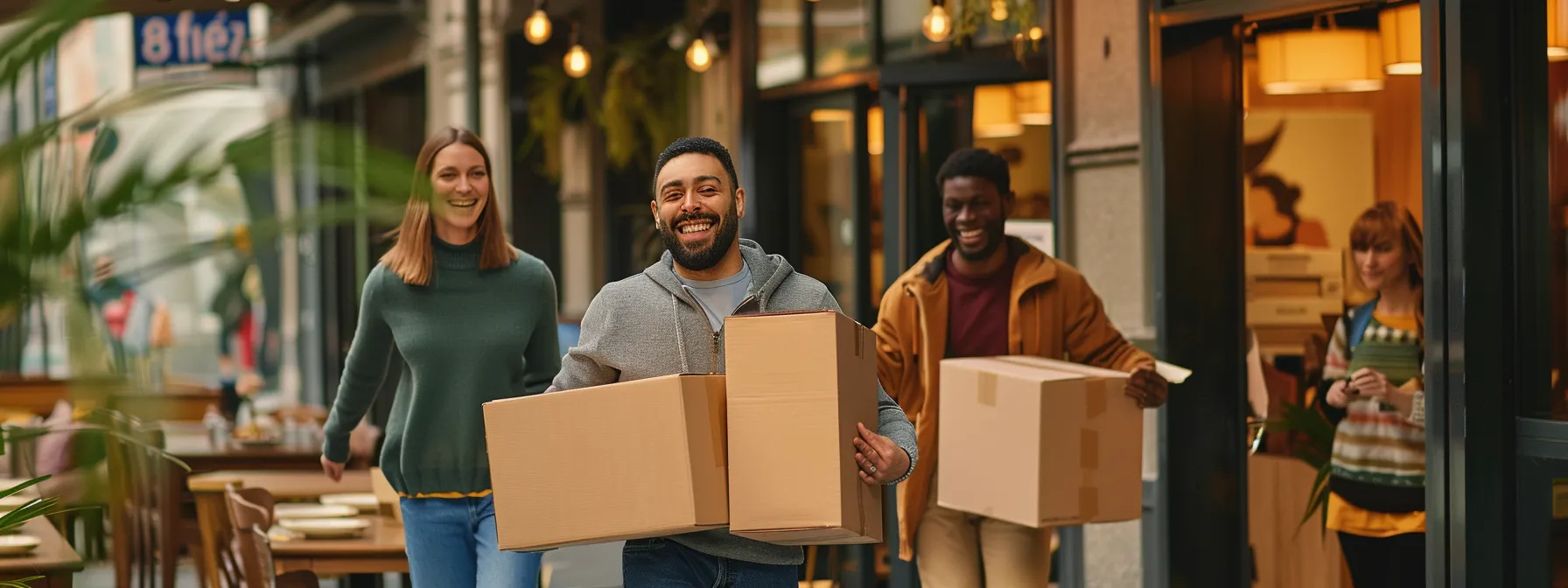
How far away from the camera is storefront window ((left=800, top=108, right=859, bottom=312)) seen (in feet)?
25.7

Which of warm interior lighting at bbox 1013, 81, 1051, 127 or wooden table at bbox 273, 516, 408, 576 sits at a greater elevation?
warm interior lighting at bbox 1013, 81, 1051, 127

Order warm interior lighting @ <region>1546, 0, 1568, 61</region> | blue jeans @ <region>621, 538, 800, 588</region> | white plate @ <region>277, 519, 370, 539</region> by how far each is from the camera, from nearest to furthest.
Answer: blue jeans @ <region>621, 538, 800, 588</region>
warm interior lighting @ <region>1546, 0, 1568, 61</region>
white plate @ <region>277, 519, 370, 539</region>

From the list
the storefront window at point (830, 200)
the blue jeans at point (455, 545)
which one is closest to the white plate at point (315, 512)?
the blue jeans at point (455, 545)

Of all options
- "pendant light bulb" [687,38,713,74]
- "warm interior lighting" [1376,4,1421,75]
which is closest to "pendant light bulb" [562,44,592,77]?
"pendant light bulb" [687,38,713,74]

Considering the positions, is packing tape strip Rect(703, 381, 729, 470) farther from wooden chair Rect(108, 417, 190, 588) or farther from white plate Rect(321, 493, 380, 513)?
wooden chair Rect(108, 417, 190, 588)

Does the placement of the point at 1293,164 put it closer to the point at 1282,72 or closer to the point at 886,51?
the point at 1282,72

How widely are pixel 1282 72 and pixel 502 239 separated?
2.79 meters

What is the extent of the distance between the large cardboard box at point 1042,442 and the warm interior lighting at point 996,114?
2269mm

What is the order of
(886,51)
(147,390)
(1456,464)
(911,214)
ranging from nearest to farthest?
(147,390)
(1456,464)
(911,214)
(886,51)

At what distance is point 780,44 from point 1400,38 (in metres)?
3.25

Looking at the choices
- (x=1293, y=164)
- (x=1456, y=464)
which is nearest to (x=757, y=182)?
(x=1293, y=164)

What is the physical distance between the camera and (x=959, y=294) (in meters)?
5.01

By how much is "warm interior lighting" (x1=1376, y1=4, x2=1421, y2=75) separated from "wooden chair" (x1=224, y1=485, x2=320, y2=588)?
3501mm

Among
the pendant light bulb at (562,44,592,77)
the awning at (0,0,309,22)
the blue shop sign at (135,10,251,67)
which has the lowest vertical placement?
the awning at (0,0,309,22)
